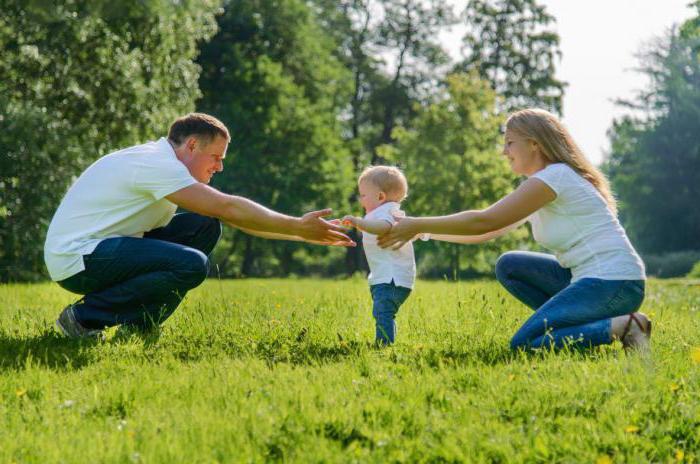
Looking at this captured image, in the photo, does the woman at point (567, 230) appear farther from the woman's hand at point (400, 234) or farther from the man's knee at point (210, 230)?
the man's knee at point (210, 230)

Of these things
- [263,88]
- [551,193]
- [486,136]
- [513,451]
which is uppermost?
[263,88]

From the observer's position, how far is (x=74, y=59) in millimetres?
19859

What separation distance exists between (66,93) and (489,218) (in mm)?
17078

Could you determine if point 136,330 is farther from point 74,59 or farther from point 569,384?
point 74,59

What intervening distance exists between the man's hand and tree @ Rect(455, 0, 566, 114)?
29.9 metres

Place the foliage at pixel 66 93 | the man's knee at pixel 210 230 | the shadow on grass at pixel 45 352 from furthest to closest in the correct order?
the foliage at pixel 66 93
the man's knee at pixel 210 230
the shadow on grass at pixel 45 352

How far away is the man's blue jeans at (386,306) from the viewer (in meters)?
5.73

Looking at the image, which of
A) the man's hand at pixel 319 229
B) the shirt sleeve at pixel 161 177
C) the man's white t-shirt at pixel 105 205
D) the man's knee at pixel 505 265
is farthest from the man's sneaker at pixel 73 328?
the man's knee at pixel 505 265

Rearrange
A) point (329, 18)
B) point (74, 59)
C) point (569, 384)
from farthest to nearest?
point (329, 18) → point (74, 59) → point (569, 384)

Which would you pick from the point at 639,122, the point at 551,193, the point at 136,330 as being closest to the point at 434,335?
the point at 551,193

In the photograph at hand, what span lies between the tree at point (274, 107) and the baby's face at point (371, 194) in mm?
26581

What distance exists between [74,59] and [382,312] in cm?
1662

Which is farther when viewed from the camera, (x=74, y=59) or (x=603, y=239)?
(x=74, y=59)

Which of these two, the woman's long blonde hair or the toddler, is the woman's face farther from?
the toddler
